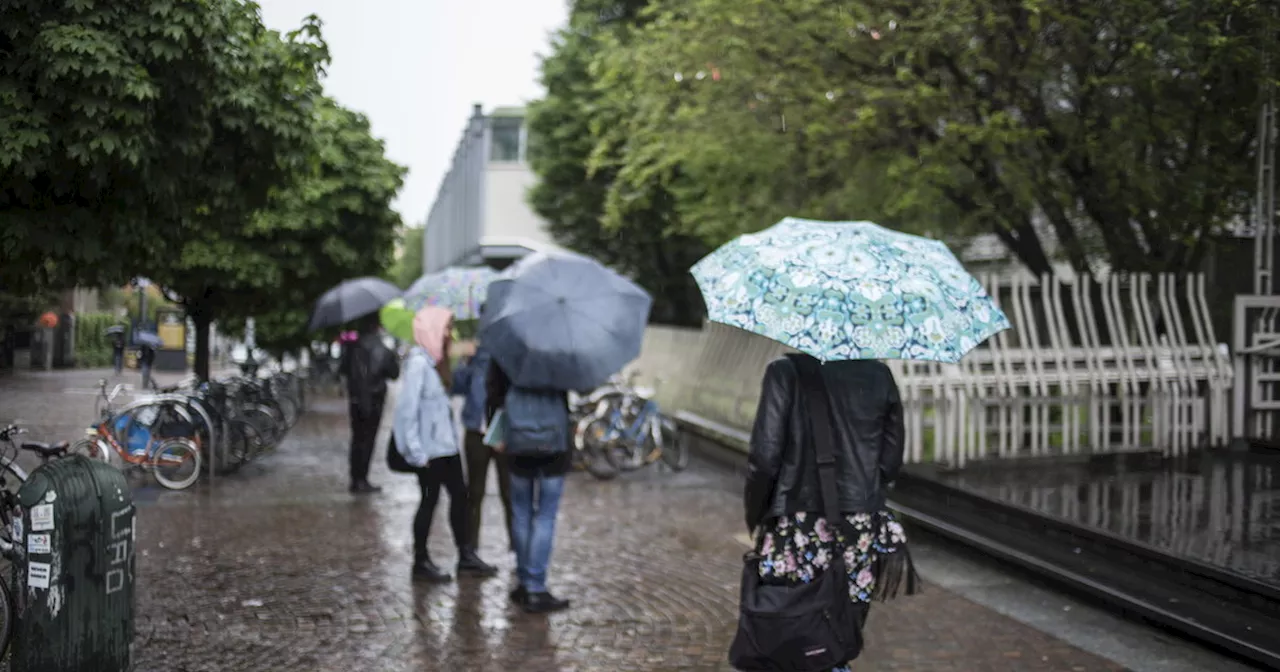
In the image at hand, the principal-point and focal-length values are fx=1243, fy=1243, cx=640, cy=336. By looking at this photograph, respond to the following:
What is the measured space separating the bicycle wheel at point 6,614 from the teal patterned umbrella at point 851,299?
10.8 feet

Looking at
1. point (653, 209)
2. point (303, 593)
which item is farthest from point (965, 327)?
point (653, 209)

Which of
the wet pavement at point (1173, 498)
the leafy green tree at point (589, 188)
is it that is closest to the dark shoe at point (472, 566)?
the wet pavement at point (1173, 498)

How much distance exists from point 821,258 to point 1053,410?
7.71 m

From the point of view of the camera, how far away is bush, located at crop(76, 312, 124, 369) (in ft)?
110

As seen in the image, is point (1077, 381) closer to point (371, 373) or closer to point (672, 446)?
point (672, 446)

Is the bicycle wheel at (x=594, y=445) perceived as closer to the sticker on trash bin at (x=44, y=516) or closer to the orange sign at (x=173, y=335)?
the sticker on trash bin at (x=44, y=516)

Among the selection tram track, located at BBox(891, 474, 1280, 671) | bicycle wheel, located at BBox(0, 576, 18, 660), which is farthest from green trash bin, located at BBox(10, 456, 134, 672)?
tram track, located at BBox(891, 474, 1280, 671)

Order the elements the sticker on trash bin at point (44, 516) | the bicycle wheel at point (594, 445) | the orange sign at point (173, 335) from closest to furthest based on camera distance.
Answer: the sticker on trash bin at point (44, 516) < the bicycle wheel at point (594, 445) < the orange sign at point (173, 335)

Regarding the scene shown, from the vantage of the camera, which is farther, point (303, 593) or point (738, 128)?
point (738, 128)

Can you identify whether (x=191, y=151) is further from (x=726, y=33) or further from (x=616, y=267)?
(x=616, y=267)

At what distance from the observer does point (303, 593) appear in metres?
7.64

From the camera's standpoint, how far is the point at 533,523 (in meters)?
7.22

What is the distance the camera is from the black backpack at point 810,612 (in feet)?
15.2

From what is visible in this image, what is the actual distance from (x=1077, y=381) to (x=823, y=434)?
7494 millimetres
